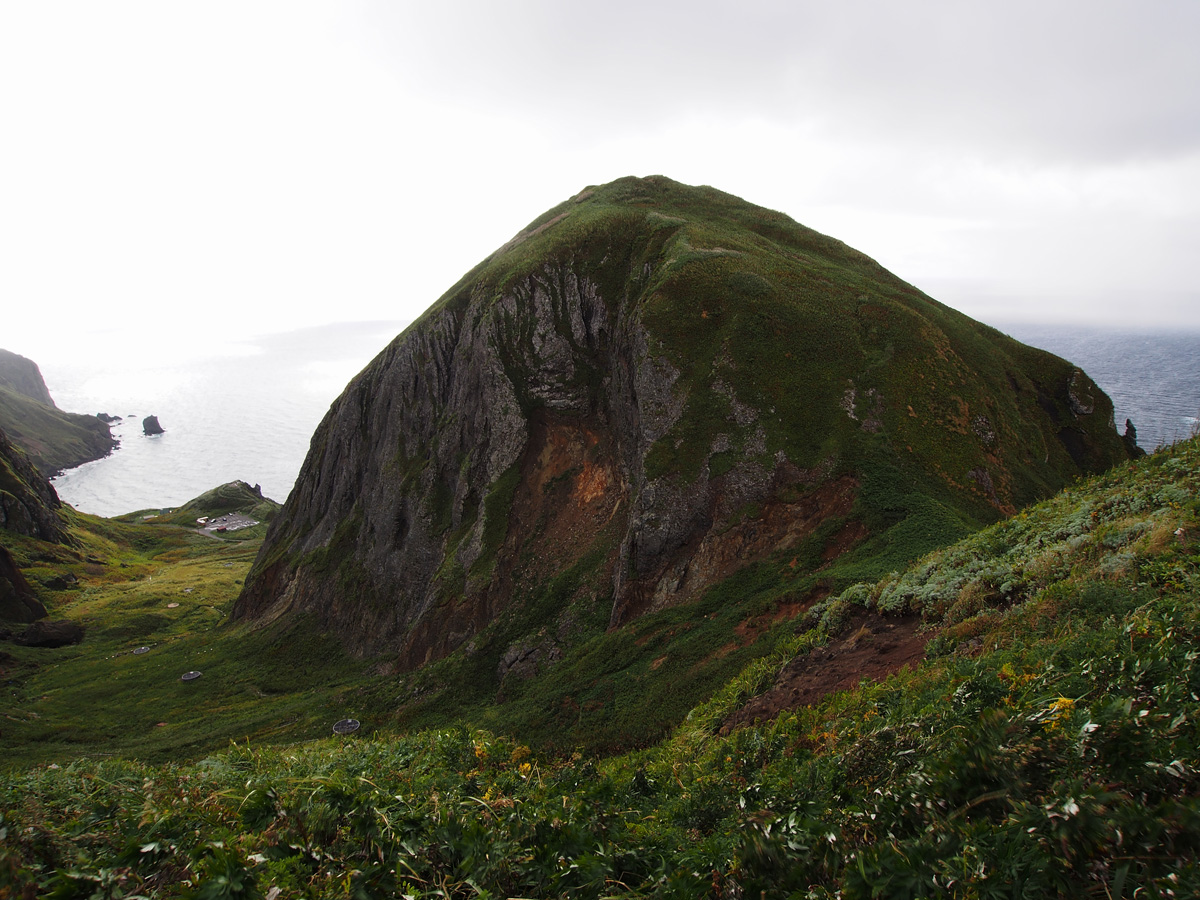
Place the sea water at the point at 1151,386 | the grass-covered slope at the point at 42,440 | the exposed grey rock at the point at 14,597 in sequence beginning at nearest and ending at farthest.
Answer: the exposed grey rock at the point at 14,597, the sea water at the point at 1151,386, the grass-covered slope at the point at 42,440

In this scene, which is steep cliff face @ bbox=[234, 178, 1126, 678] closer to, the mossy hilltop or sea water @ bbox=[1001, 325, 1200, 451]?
the mossy hilltop

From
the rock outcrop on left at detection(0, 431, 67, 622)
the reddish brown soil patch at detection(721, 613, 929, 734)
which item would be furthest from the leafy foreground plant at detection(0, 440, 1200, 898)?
the rock outcrop on left at detection(0, 431, 67, 622)

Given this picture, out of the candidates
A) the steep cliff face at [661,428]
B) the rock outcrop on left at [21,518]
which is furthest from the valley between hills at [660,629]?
the rock outcrop on left at [21,518]

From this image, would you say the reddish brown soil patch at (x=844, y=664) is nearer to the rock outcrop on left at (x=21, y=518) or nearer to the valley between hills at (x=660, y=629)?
the valley between hills at (x=660, y=629)

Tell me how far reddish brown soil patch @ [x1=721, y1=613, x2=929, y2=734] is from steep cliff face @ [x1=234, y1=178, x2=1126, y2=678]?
378 inches

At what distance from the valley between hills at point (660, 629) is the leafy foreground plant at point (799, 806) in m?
0.04

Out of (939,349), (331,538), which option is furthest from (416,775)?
(331,538)

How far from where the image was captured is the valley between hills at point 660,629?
4.96 metres

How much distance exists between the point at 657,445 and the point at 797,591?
40.9 ft

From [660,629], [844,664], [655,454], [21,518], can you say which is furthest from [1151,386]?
[21,518]

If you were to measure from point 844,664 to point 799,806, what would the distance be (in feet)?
25.9

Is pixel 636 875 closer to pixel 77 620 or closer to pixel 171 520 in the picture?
pixel 77 620

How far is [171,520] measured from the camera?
130375mm

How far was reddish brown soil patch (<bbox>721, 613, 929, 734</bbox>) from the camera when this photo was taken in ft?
39.8
